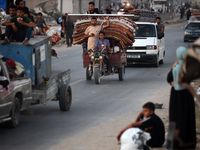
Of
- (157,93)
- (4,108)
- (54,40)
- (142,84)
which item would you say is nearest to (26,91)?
(4,108)

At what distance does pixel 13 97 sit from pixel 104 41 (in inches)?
330

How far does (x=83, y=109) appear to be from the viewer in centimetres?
1345

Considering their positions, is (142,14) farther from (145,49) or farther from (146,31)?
(145,49)

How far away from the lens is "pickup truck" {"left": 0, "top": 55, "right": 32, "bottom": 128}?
32.7 feet

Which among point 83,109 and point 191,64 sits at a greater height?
point 191,64

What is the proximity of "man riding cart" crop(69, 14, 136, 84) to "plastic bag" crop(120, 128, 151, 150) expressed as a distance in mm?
10370

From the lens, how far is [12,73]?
1094 cm

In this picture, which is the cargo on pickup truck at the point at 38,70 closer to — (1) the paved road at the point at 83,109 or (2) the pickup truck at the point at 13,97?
(2) the pickup truck at the point at 13,97

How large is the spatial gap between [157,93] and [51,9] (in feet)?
186

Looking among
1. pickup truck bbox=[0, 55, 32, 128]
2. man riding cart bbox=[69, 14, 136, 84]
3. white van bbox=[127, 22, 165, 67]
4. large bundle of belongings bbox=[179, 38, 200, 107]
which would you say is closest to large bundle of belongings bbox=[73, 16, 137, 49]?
man riding cart bbox=[69, 14, 136, 84]

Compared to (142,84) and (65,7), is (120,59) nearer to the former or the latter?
(142,84)

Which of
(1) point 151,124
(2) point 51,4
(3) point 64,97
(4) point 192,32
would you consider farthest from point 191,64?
(2) point 51,4

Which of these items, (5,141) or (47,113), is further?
(47,113)

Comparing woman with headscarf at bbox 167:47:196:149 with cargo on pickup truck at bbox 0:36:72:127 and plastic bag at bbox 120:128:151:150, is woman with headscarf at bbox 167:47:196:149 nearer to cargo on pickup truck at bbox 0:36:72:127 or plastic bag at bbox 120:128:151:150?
plastic bag at bbox 120:128:151:150
